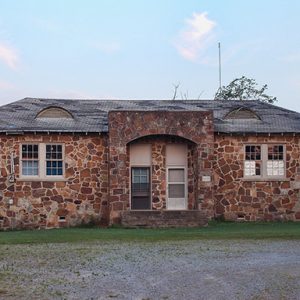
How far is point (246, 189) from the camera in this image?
1064 inches

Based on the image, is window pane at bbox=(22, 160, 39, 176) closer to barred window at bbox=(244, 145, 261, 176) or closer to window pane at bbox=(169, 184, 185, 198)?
window pane at bbox=(169, 184, 185, 198)

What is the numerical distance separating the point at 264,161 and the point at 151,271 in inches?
598

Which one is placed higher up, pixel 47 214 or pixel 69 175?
pixel 69 175

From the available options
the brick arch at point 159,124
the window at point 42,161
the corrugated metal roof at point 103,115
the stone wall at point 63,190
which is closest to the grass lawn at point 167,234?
the stone wall at point 63,190

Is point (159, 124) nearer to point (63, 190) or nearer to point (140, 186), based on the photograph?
point (140, 186)

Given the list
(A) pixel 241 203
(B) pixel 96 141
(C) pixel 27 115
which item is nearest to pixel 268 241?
(A) pixel 241 203

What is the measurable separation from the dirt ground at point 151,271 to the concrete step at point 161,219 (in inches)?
270

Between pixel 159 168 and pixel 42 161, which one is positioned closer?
pixel 42 161

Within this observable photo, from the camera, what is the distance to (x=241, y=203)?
27.0 metres

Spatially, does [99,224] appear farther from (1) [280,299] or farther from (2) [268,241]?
(1) [280,299]

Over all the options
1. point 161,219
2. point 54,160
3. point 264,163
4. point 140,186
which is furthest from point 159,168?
point 264,163

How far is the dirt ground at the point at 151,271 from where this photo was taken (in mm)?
10672

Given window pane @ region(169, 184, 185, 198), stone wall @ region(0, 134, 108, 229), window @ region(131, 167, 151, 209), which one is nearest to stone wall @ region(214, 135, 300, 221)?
window pane @ region(169, 184, 185, 198)

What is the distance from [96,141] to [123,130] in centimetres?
142
